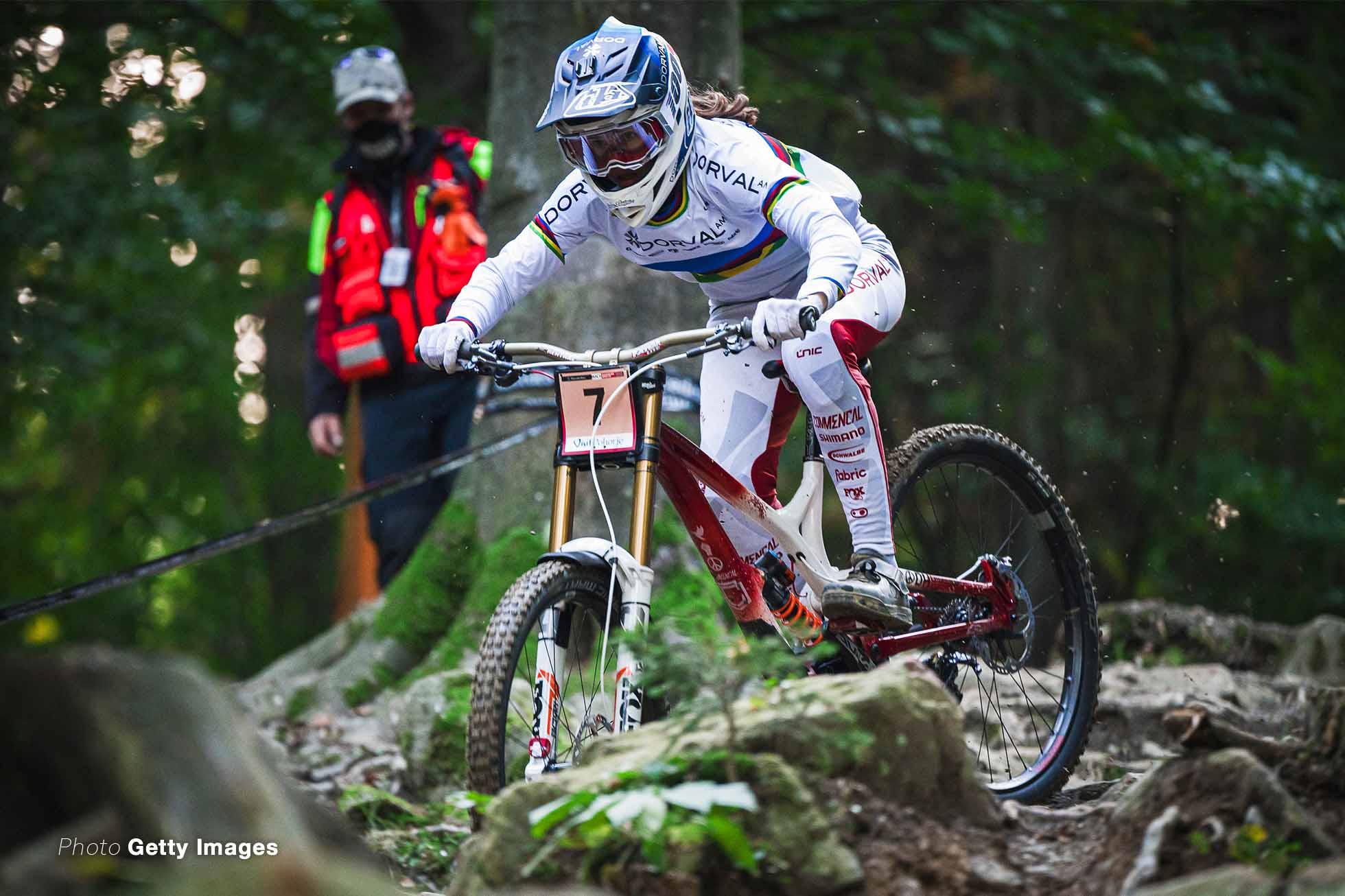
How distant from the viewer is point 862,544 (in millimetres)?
4145

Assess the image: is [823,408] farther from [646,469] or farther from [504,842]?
[504,842]

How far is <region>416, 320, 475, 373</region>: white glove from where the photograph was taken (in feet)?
12.1

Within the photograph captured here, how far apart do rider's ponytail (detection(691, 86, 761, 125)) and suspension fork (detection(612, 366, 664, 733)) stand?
1.04m

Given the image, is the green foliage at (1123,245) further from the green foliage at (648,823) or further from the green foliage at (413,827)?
the green foliage at (648,823)

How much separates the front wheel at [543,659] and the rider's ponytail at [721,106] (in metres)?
1.55

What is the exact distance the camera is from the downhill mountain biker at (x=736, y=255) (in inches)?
145

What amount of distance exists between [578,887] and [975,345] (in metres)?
11.1

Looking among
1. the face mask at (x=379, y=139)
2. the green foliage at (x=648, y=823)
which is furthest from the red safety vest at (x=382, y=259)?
the green foliage at (x=648, y=823)

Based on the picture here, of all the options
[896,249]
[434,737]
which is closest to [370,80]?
[434,737]

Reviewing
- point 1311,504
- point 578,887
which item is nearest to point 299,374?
point 1311,504

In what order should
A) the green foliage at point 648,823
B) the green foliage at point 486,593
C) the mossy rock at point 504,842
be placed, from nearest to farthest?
the green foliage at point 648,823
the mossy rock at point 504,842
the green foliage at point 486,593

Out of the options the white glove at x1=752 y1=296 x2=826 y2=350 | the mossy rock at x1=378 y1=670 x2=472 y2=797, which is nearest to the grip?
the white glove at x1=752 y1=296 x2=826 y2=350

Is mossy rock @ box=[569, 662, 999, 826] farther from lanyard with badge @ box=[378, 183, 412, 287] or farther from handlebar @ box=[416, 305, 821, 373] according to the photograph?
lanyard with badge @ box=[378, 183, 412, 287]

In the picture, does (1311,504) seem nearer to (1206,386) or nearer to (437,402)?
(1206,386)
